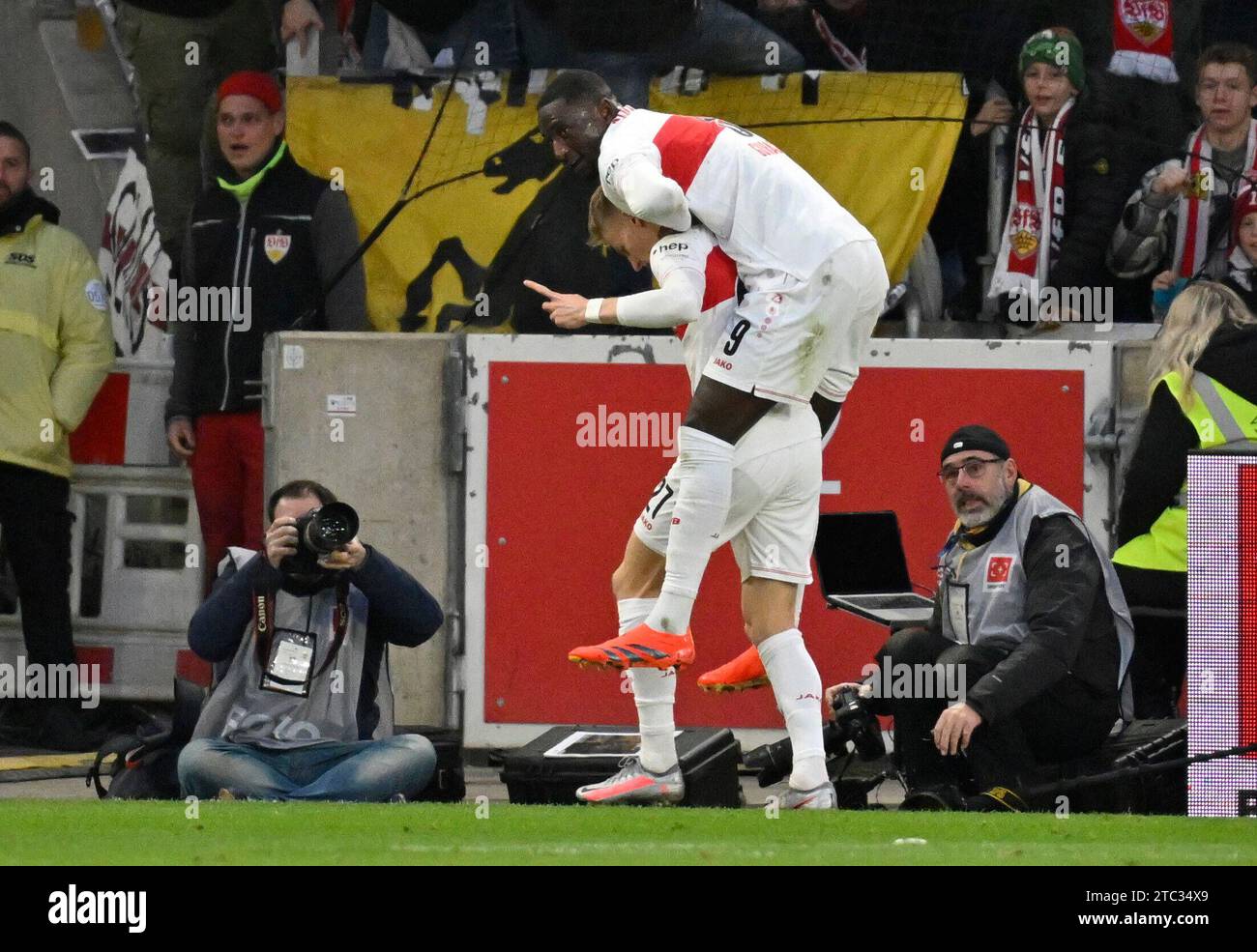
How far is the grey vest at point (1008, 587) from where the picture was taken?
7355mm

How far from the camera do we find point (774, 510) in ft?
22.3

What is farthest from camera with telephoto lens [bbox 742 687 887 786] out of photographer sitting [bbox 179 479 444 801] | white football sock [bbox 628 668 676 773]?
photographer sitting [bbox 179 479 444 801]

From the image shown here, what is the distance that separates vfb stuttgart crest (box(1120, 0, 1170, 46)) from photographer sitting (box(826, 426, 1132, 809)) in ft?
10.6

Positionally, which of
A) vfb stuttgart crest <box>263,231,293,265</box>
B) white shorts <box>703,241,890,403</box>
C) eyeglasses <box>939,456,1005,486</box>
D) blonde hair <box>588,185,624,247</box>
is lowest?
eyeglasses <box>939,456,1005,486</box>

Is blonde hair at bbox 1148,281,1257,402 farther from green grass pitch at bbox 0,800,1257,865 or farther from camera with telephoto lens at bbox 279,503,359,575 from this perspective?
camera with telephoto lens at bbox 279,503,359,575

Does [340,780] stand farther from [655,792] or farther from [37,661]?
[37,661]

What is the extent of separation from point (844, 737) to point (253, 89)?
4063mm

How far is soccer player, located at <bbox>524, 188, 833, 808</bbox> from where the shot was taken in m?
6.59

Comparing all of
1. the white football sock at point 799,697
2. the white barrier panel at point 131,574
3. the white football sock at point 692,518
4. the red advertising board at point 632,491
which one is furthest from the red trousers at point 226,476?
the white football sock at point 799,697

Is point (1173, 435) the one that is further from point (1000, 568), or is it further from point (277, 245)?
point (277, 245)

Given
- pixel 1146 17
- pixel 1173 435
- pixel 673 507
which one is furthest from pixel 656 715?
pixel 1146 17

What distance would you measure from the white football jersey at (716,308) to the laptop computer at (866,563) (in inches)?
54.2
